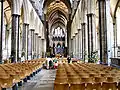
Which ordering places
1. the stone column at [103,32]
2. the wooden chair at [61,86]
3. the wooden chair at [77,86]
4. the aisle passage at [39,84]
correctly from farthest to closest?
the stone column at [103,32] → the aisle passage at [39,84] → the wooden chair at [61,86] → the wooden chair at [77,86]

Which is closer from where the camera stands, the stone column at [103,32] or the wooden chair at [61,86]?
the wooden chair at [61,86]

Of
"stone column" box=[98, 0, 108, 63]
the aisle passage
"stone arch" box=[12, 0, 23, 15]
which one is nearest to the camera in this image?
the aisle passage

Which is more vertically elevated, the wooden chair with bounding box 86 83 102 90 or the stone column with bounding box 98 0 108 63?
the stone column with bounding box 98 0 108 63

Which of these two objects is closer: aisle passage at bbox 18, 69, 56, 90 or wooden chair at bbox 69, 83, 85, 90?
wooden chair at bbox 69, 83, 85, 90

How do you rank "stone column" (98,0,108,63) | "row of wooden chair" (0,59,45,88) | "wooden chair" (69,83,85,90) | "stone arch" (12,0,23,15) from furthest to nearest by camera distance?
"stone arch" (12,0,23,15) < "stone column" (98,0,108,63) < "row of wooden chair" (0,59,45,88) < "wooden chair" (69,83,85,90)

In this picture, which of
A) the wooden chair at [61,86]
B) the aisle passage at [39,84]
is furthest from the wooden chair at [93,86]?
the aisle passage at [39,84]

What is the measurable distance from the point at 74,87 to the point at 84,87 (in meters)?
0.28

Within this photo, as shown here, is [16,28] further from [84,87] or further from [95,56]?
[84,87]

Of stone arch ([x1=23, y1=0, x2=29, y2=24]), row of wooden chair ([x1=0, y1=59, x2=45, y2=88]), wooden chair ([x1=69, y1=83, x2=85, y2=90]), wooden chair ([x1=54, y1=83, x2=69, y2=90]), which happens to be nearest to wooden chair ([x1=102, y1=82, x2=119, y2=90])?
wooden chair ([x1=69, y1=83, x2=85, y2=90])

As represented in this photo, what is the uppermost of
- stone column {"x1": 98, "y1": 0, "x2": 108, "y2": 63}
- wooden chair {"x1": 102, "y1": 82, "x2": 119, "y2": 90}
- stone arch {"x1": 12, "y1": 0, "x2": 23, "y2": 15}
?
stone arch {"x1": 12, "y1": 0, "x2": 23, "y2": 15}

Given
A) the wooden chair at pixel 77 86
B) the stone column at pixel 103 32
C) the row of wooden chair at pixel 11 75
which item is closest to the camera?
the wooden chair at pixel 77 86

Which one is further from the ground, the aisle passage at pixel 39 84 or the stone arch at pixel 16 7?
the stone arch at pixel 16 7

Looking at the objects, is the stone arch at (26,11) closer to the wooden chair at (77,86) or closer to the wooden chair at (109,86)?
the wooden chair at (77,86)

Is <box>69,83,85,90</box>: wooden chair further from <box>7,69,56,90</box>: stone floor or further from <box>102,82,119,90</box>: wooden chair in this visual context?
<box>7,69,56,90</box>: stone floor
